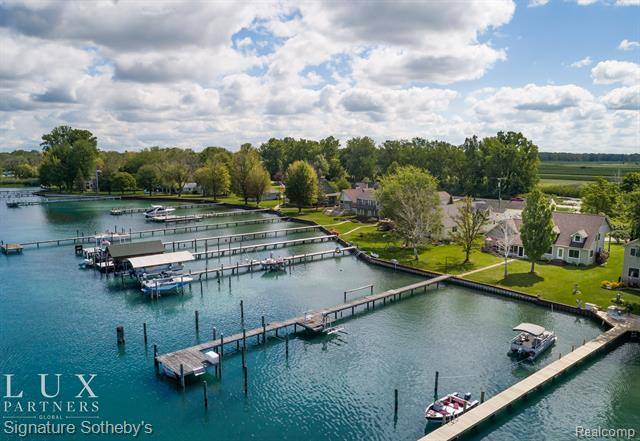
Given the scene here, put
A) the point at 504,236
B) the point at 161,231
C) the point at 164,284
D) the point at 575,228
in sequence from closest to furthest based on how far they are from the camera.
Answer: the point at 164,284, the point at 575,228, the point at 504,236, the point at 161,231

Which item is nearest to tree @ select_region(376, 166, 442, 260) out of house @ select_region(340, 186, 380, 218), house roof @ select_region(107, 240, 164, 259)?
house @ select_region(340, 186, 380, 218)

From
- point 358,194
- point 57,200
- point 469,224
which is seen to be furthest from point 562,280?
point 57,200

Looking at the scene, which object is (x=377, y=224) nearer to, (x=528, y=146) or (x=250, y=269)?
(x=250, y=269)

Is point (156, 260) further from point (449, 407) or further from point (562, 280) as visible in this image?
point (562, 280)

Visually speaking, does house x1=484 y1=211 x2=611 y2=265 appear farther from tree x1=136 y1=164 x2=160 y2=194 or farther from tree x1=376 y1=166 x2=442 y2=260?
tree x1=136 y1=164 x2=160 y2=194

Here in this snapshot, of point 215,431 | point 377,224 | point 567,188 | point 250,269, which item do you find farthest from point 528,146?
point 215,431

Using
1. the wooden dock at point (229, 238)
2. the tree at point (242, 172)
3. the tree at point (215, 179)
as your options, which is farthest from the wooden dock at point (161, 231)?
the tree at point (215, 179)

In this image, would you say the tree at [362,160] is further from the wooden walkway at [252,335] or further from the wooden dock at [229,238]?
the wooden walkway at [252,335]
